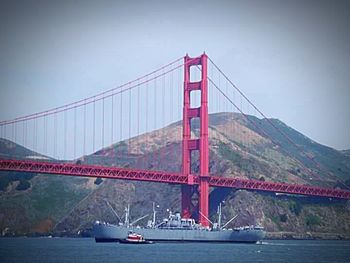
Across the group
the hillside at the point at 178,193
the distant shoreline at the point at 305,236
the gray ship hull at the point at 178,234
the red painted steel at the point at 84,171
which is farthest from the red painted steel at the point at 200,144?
the distant shoreline at the point at 305,236

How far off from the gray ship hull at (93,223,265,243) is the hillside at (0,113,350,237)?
46.3ft

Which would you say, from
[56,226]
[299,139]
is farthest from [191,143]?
[299,139]

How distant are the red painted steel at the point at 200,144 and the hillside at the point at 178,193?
1728cm

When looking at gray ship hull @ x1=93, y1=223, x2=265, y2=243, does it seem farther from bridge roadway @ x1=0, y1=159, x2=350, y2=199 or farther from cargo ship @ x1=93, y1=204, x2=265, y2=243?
bridge roadway @ x1=0, y1=159, x2=350, y2=199

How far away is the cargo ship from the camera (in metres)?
90.5

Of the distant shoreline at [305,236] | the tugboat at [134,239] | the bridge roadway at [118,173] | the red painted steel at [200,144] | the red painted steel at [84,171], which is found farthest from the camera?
the distant shoreline at [305,236]

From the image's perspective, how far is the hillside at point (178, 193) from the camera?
116 m

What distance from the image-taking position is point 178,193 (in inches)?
4734

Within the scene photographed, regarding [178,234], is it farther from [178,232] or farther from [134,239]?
[134,239]

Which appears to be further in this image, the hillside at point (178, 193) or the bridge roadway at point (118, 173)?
the hillside at point (178, 193)

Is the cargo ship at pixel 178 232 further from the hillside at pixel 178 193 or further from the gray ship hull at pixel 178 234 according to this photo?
the hillside at pixel 178 193

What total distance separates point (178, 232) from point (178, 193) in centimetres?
2784

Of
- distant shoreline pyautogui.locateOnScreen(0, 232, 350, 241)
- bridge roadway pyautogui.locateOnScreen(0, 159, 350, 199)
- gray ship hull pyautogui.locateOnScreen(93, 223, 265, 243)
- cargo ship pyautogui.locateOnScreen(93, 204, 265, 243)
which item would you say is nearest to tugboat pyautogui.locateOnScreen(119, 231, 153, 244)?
cargo ship pyautogui.locateOnScreen(93, 204, 265, 243)

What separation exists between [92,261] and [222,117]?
395 ft
